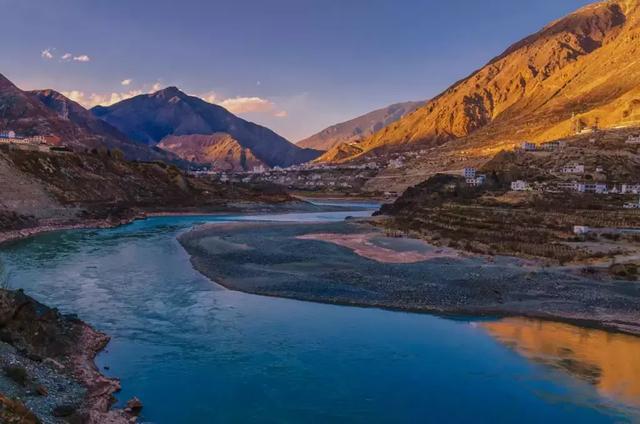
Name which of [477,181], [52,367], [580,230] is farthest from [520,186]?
[52,367]

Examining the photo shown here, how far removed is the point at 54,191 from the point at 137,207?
20.7 metres

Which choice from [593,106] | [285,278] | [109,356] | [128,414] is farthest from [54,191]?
[593,106]

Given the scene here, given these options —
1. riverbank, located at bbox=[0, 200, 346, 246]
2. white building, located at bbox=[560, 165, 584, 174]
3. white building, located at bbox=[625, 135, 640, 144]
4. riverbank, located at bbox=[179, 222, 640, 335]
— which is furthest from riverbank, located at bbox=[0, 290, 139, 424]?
white building, located at bbox=[625, 135, 640, 144]

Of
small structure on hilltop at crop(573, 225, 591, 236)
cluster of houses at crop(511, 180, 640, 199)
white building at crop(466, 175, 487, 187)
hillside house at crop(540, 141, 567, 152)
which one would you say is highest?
hillside house at crop(540, 141, 567, 152)

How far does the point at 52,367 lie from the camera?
18484 millimetres

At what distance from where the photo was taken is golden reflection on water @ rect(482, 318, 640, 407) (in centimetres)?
1939

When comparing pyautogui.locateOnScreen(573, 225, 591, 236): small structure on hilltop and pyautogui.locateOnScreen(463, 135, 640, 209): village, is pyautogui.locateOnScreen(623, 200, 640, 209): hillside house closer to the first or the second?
pyautogui.locateOnScreen(463, 135, 640, 209): village

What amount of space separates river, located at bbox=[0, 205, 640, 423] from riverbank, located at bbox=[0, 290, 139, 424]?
95 centimetres

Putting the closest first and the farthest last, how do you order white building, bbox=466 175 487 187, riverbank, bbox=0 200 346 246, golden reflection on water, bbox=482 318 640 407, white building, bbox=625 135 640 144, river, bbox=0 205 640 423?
river, bbox=0 205 640 423
golden reflection on water, bbox=482 318 640 407
riverbank, bbox=0 200 346 246
white building, bbox=466 175 487 187
white building, bbox=625 135 640 144

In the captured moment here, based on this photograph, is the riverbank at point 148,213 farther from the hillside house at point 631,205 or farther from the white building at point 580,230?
the hillside house at point 631,205

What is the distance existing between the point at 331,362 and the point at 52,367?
10.9m

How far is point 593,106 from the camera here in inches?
7190

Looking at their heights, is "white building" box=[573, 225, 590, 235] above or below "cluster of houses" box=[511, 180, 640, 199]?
below

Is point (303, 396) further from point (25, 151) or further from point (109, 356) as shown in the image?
point (25, 151)
